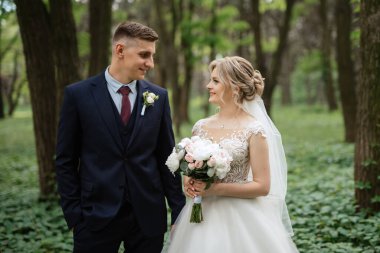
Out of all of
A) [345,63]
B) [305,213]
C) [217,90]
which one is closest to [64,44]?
[217,90]

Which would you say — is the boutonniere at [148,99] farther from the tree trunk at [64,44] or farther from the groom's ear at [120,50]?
the tree trunk at [64,44]

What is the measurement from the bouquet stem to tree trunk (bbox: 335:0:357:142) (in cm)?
1023

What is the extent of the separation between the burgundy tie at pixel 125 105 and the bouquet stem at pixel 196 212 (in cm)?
81

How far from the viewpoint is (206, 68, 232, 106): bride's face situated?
3635 millimetres

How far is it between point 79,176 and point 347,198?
4.80 meters

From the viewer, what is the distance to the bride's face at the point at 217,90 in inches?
143

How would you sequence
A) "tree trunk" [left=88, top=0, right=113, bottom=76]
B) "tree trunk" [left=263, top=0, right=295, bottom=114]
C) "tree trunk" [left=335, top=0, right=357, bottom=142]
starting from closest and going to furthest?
"tree trunk" [left=88, top=0, right=113, bottom=76], "tree trunk" [left=335, top=0, right=357, bottom=142], "tree trunk" [left=263, top=0, right=295, bottom=114]

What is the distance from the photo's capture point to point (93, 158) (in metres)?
3.29

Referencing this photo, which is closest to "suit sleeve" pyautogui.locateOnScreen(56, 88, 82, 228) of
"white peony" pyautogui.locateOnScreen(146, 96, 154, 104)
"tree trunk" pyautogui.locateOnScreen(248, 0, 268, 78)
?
"white peony" pyautogui.locateOnScreen(146, 96, 154, 104)

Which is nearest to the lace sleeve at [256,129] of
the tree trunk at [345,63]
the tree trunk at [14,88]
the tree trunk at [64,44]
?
the tree trunk at [64,44]

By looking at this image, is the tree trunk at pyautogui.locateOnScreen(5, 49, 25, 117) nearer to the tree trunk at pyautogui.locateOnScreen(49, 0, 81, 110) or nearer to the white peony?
the tree trunk at pyautogui.locateOnScreen(49, 0, 81, 110)

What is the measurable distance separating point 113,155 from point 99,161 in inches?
4.3

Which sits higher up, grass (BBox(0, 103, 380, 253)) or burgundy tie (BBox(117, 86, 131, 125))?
burgundy tie (BBox(117, 86, 131, 125))

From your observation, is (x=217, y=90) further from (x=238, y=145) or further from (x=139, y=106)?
(x=139, y=106)
